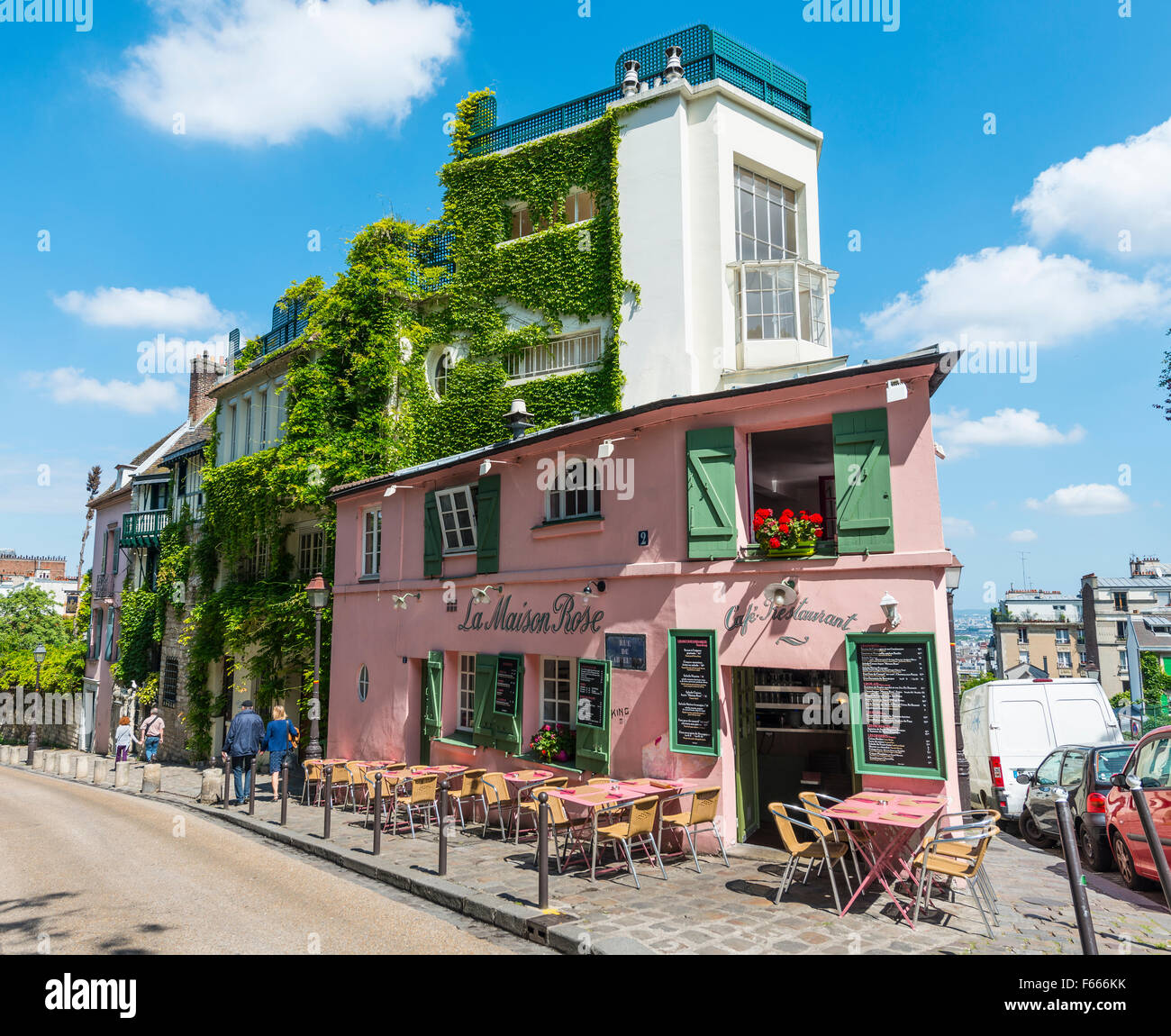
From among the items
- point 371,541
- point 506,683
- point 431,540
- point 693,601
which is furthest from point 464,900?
point 371,541

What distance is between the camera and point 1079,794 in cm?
1020

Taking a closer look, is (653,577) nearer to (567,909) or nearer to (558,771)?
(558,771)

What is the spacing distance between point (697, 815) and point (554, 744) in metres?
3.11

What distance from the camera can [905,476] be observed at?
8.78m

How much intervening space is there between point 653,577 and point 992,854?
5.77 meters

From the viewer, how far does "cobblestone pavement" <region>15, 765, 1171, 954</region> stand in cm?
644

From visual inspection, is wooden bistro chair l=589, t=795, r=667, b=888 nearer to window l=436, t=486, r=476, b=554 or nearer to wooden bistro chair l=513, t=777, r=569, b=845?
wooden bistro chair l=513, t=777, r=569, b=845

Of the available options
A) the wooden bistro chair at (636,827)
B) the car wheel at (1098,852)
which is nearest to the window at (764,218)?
the car wheel at (1098,852)

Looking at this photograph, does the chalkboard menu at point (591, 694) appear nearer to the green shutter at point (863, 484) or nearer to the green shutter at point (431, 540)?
the green shutter at point (863, 484)

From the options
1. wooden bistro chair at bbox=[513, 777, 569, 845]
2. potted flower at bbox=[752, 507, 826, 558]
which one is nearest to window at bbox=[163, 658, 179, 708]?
wooden bistro chair at bbox=[513, 777, 569, 845]

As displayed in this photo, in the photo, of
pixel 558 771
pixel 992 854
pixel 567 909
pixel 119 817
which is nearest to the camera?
pixel 567 909

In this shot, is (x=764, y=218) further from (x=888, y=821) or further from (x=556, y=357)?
(x=888, y=821)
